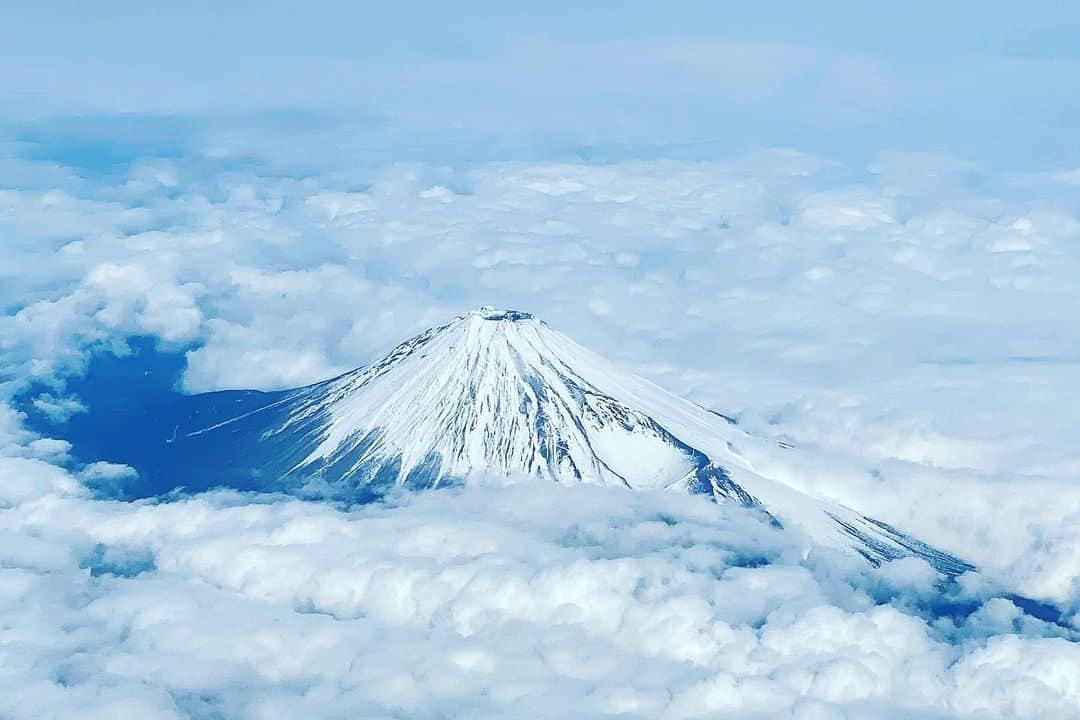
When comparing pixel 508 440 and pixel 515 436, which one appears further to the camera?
pixel 515 436

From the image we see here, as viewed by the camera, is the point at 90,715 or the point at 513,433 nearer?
the point at 90,715

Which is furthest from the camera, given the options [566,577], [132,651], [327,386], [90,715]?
[327,386]

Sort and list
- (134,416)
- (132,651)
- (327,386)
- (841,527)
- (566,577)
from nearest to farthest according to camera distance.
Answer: (132,651) < (566,577) < (841,527) < (327,386) < (134,416)

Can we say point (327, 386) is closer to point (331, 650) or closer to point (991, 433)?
point (331, 650)

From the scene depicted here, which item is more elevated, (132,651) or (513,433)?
(513,433)

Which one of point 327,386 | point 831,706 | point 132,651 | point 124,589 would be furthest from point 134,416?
point 831,706
